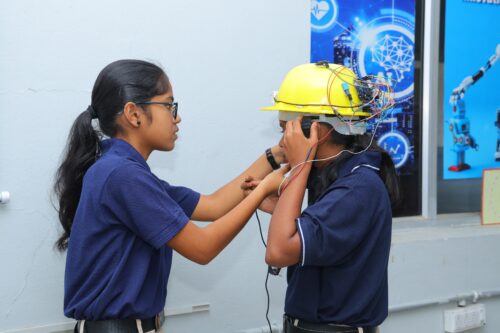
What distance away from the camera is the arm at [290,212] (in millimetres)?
1728

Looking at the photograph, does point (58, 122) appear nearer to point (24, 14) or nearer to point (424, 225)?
point (24, 14)

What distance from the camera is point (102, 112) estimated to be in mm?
1882

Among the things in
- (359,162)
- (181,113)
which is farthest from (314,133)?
(181,113)

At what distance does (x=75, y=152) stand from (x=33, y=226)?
62cm

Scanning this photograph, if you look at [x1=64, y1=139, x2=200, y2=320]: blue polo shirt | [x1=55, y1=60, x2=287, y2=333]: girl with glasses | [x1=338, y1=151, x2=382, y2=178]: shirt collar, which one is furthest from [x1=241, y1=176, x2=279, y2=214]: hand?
[x1=64, y1=139, x2=200, y2=320]: blue polo shirt

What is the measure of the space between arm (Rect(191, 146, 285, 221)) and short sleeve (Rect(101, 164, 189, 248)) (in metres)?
0.55

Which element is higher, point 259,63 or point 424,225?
point 259,63

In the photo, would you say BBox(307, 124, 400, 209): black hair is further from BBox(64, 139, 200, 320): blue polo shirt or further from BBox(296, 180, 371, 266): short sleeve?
BBox(64, 139, 200, 320): blue polo shirt

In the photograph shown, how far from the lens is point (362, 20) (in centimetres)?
356

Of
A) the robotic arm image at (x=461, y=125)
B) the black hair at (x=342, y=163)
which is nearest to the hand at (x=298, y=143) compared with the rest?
the black hair at (x=342, y=163)

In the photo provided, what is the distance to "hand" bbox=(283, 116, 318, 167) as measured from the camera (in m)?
1.85

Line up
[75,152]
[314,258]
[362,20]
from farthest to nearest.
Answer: [362,20] < [75,152] < [314,258]

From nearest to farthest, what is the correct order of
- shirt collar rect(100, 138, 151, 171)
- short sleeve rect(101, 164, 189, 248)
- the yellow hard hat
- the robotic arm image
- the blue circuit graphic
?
short sleeve rect(101, 164, 189, 248)
shirt collar rect(100, 138, 151, 171)
the yellow hard hat
the blue circuit graphic
the robotic arm image

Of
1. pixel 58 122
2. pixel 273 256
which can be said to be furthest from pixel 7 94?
pixel 273 256
